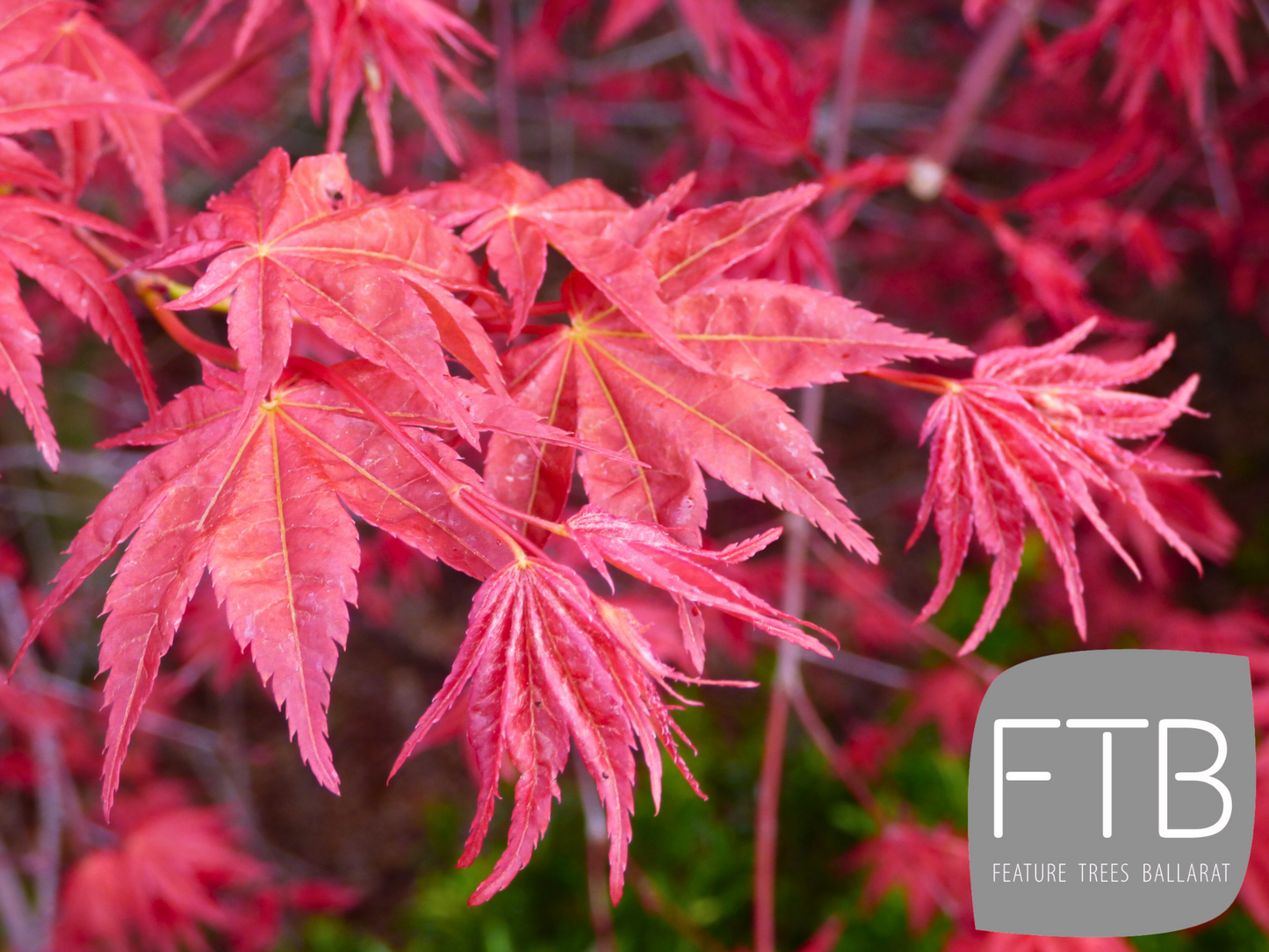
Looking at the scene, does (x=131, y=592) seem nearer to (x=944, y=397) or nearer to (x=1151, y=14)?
(x=944, y=397)

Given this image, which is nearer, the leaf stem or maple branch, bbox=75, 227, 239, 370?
the leaf stem

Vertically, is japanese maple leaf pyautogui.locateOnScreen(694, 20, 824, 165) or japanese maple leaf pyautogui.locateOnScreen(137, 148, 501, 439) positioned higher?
japanese maple leaf pyautogui.locateOnScreen(694, 20, 824, 165)

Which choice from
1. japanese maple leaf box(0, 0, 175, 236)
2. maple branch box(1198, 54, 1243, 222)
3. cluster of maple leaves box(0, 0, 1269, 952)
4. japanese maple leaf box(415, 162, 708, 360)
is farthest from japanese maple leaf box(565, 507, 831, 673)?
maple branch box(1198, 54, 1243, 222)

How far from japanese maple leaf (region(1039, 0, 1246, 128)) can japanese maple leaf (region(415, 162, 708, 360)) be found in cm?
71

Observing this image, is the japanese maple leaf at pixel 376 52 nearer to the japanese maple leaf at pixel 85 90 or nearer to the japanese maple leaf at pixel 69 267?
the japanese maple leaf at pixel 85 90

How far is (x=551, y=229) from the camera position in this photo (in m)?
0.62

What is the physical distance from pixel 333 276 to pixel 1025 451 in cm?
50

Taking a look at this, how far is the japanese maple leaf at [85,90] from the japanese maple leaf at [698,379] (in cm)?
35

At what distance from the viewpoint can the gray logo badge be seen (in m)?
0.95

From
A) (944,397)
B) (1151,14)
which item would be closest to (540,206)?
(944,397)

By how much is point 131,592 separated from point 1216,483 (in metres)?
3.28

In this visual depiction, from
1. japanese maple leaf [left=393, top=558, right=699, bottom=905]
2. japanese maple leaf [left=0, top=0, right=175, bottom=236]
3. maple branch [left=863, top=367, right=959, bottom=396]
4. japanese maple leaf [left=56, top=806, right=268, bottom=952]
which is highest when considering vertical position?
japanese maple leaf [left=0, top=0, right=175, bottom=236]

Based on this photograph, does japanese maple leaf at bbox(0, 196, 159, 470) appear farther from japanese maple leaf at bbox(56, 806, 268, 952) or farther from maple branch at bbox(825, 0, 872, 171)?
japanese maple leaf at bbox(56, 806, 268, 952)

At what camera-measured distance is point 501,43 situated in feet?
5.96
